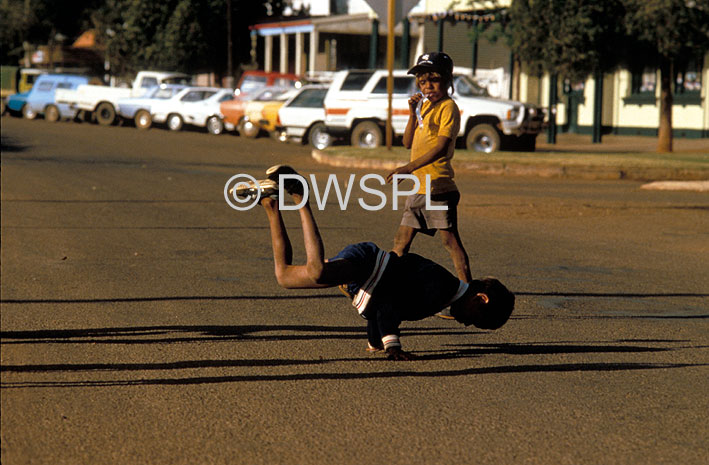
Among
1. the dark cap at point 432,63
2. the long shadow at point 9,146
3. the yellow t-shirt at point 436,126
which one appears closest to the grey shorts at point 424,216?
the yellow t-shirt at point 436,126

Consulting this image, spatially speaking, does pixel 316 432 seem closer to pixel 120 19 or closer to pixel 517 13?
pixel 517 13

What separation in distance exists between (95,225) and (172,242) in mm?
1806

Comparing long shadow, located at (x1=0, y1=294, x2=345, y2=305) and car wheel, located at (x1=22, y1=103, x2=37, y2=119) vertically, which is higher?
car wheel, located at (x1=22, y1=103, x2=37, y2=119)

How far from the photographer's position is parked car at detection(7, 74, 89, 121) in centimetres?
3812

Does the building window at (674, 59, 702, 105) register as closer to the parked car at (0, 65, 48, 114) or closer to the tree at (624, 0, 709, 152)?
the tree at (624, 0, 709, 152)

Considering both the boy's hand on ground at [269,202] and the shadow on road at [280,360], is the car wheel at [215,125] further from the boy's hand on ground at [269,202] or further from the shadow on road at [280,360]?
the boy's hand on ground at [269,202]

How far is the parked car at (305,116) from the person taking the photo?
26656 millimetres

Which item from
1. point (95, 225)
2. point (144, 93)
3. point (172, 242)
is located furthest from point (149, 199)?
point (144, 93)

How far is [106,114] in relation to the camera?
120 ft

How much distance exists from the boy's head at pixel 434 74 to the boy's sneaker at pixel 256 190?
0.72 m

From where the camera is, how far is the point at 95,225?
12.8 metres

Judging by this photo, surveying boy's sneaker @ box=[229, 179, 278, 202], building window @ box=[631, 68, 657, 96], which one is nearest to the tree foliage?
building window @ box=[631, 68, 657, 96]

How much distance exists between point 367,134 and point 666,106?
672 cm

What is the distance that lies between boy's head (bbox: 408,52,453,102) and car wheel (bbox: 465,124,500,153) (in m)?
16.7
